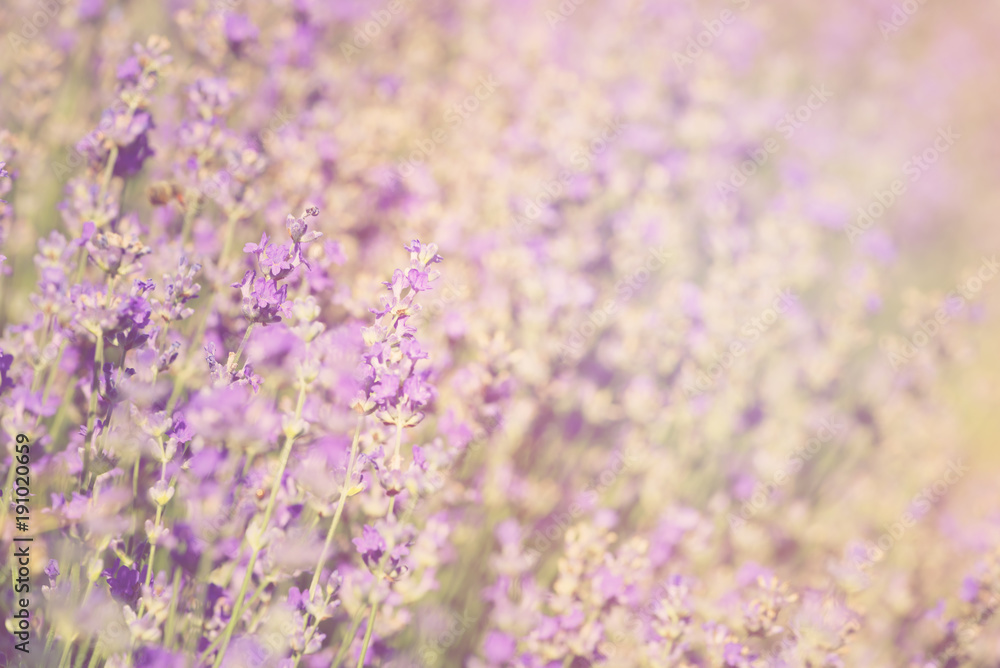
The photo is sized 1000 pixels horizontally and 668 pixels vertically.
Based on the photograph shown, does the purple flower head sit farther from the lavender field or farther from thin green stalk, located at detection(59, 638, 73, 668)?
thin green stalk, located at detection(59, 638, 73, 668)

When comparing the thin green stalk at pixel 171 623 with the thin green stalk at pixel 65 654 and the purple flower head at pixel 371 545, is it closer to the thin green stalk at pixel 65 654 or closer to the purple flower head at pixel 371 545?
the thin green stalk at pixel 65 654

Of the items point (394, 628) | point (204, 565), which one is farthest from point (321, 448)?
point (394, 628)

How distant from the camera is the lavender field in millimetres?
1220

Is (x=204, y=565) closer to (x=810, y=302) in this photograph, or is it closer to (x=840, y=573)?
(x=840, y=573)

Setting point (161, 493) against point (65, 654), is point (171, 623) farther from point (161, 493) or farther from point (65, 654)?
point (161, 493)

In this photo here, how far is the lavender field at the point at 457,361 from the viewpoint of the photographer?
1220 mm

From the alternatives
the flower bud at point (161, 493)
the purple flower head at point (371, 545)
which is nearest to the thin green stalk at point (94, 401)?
the flower bud at point (161, 493)

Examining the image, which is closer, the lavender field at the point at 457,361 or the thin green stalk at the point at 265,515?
the thin green stalk at the point at 265,515

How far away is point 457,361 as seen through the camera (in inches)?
101

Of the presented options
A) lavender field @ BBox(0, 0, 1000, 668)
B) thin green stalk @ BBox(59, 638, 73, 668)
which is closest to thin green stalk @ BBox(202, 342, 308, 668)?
lavender field @ BBox(0, 0, 1000, 668)

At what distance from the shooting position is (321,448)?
145 centimetres

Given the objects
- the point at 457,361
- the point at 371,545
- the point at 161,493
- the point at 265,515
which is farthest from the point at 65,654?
the point at 457,361

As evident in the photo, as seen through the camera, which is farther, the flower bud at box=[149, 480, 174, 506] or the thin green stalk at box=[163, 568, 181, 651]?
the thin green stalk at box=[163, 568, 181, 651]

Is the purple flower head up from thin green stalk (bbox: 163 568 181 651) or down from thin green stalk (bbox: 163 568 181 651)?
up
